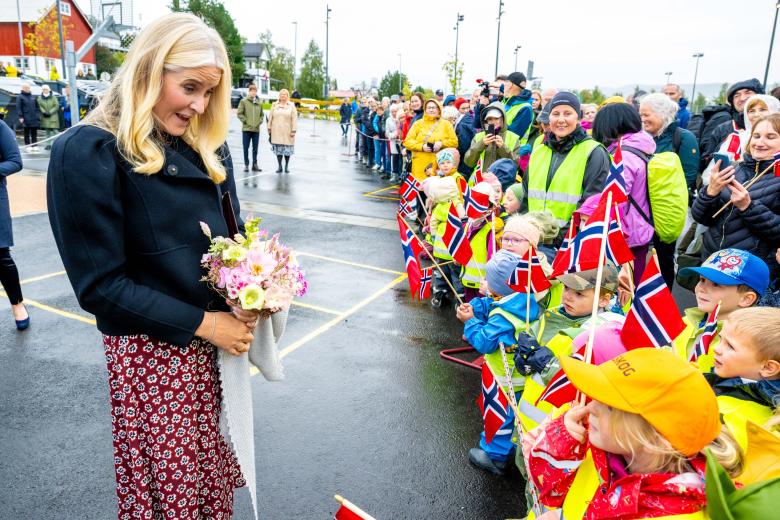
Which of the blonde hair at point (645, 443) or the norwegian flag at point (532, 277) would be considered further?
the norwegian flag at point (532, 277)

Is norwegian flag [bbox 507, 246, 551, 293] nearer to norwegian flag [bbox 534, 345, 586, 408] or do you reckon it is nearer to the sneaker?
norwegian flag [bbox 534, 345, 586, 408]

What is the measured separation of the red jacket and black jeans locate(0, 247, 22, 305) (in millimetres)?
4874

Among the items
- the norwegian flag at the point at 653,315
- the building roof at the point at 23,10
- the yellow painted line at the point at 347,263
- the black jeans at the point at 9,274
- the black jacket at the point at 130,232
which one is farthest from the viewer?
the building roof at the point at 23,10

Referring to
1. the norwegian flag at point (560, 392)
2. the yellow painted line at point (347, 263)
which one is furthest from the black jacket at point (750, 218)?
the yellow painted line at point (347, 263)

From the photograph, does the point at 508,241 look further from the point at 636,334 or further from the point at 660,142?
the point at 660,142

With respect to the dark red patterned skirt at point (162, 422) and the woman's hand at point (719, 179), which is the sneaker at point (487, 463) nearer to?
the dark red patterned skirt at point (162, 422)

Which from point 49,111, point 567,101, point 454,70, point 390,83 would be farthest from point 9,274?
point 390,83

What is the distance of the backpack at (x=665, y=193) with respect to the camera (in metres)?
4.58

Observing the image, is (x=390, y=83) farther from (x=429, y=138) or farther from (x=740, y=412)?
(x=740, y=412)

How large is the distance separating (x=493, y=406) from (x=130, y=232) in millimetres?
2464

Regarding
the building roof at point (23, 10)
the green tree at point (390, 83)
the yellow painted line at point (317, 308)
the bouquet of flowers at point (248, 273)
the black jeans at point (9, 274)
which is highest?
the building roof at point (23, 10)

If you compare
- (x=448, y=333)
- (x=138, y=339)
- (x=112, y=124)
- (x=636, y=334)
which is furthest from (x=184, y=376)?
(x=448, y=333)

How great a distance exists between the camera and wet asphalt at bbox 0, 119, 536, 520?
3.26 m

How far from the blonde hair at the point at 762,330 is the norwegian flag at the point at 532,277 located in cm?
96
